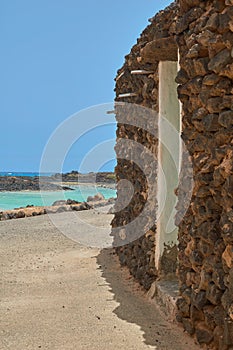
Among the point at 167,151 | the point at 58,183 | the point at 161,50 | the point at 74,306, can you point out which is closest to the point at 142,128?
the point at 167,151

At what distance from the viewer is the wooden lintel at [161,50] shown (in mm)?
4672

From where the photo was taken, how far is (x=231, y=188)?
2.80 meters

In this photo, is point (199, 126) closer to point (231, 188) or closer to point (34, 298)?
point (231, 188)

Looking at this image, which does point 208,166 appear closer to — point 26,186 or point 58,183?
point 26,186

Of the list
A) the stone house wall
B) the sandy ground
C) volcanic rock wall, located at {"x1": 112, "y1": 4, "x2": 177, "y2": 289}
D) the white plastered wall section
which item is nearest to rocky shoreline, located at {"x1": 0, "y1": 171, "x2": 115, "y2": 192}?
the sandy ground

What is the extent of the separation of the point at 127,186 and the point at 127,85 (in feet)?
4.99

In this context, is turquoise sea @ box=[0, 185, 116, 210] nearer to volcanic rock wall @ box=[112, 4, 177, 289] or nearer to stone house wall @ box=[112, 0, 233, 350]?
volcanic rock wall @ box=[112, 4, 177, 289]

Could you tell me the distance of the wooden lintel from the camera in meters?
Result: 4.67

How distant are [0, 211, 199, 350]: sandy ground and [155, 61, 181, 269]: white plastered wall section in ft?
2.51

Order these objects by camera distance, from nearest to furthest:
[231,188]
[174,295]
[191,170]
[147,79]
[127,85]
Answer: [231,188]
[191,170]
[174,295]
[147,79]
[127,85]

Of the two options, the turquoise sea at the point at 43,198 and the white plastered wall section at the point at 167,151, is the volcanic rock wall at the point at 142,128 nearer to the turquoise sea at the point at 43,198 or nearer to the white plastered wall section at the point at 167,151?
the white plastered wall section at the point at 167,151

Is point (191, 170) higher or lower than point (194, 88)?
lower

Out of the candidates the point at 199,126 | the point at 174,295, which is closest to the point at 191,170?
the point at 199,126

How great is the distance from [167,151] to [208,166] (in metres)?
1.97
